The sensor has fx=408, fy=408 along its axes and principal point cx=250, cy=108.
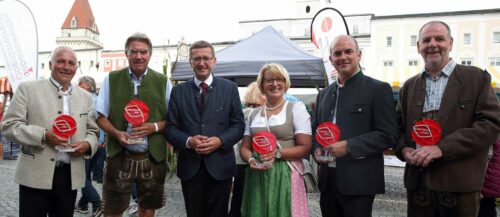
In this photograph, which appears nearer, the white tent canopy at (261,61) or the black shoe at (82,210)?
the black shoe at (82,210)

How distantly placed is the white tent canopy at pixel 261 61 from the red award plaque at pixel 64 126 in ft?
13.4

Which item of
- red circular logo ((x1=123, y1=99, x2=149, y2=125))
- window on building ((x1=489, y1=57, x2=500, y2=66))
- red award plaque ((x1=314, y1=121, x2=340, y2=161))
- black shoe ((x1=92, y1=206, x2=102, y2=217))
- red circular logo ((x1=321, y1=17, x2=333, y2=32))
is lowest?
black shoe ((x1=92, y1=206, x2=102, y2=217))

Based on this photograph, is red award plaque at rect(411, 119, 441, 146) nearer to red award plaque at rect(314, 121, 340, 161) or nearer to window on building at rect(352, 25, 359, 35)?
red award plaque at rect(314, 121, 340, 161)

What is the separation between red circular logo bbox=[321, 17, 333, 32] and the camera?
7.07m

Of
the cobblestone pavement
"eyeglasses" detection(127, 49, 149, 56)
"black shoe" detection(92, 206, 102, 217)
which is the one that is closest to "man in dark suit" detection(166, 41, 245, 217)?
"eyeglasses" detection(127, 49, 149, 56)

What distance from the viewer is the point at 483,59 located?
48.2 m

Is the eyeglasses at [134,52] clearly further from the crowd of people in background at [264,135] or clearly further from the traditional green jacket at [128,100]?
the traditional green jacket at [128,100]

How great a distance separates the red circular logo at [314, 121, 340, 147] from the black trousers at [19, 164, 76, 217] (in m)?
1.83

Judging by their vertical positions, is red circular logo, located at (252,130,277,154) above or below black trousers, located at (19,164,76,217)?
above

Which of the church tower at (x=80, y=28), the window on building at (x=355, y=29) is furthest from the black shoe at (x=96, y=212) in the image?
the church tower at (x=80, y=28)

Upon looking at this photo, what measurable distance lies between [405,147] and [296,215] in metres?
0.88

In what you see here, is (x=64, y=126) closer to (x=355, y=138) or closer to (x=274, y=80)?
(x=274, y=80)

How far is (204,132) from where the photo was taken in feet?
9.70

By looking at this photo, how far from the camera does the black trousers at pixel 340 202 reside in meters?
2.67
